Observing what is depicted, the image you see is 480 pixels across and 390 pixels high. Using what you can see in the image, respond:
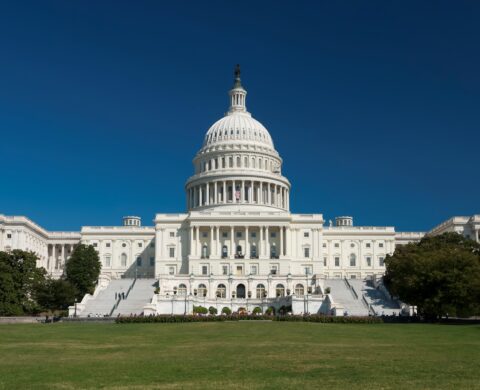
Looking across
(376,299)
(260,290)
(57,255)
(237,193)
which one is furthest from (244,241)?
(57,255)

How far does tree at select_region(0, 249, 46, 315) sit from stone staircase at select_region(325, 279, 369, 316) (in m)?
42.1

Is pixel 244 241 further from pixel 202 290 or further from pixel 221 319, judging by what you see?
pixel 221 319

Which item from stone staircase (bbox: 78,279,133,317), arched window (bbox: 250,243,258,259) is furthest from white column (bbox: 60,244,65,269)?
arched window (bbox: 250,243,258,259)

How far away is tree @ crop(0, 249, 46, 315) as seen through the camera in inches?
3371

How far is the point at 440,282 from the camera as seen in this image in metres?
74.9

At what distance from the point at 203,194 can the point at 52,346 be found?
369ft

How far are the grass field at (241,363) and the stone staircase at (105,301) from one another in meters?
48.7

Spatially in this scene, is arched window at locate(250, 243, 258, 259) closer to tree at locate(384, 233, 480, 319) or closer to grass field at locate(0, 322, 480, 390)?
tree at locate(384, 233, 480, 319)

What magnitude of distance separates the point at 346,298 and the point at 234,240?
3555 centimetres

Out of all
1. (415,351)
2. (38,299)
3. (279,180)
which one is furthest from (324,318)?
(279,180)

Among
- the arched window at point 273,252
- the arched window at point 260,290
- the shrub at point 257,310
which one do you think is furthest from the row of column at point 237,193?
the shrub at point 257,310

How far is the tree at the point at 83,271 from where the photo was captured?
110m

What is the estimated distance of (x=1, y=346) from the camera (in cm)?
3800

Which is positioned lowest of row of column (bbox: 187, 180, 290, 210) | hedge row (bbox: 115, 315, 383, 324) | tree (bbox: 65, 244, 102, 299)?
hedge row (bbox: 115, 315, 383, 324)
